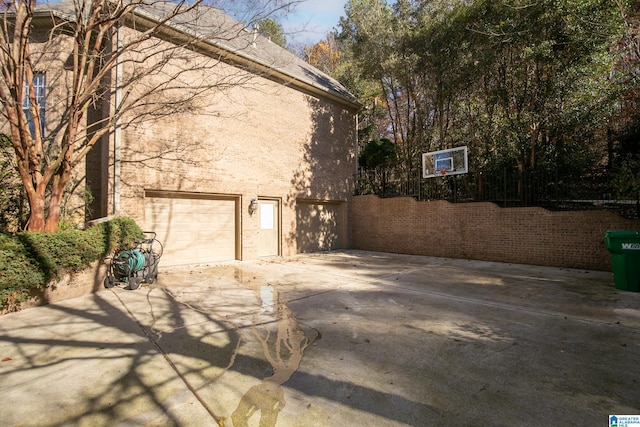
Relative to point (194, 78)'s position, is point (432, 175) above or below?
below

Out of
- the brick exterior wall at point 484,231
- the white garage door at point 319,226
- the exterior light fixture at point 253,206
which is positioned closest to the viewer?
the brick exterior wall at point 484,231

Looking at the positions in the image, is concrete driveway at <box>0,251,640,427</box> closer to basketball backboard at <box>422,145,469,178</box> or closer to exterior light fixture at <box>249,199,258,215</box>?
exterior light fixture at <box>249,199,258,215</box>

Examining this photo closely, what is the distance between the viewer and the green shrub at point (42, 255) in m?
4.68

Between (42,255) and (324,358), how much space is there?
5.07 m

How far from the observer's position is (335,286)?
6652mm

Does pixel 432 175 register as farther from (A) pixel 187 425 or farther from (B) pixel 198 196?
(A) pixel 187 425

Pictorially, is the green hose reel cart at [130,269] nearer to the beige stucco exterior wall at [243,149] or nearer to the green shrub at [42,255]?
the green shrub at [42,255]

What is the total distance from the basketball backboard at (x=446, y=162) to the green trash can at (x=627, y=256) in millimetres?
5223

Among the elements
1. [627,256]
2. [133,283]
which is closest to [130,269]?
[133,283]

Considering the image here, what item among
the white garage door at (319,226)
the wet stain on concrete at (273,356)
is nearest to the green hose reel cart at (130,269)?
the wet stain on concrete at (273,356)

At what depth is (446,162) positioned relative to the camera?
1146 centimetres

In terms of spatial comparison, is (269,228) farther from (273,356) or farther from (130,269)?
(273,356)

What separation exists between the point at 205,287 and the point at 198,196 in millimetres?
3853

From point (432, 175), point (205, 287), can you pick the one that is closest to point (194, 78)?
point (205, 287)
